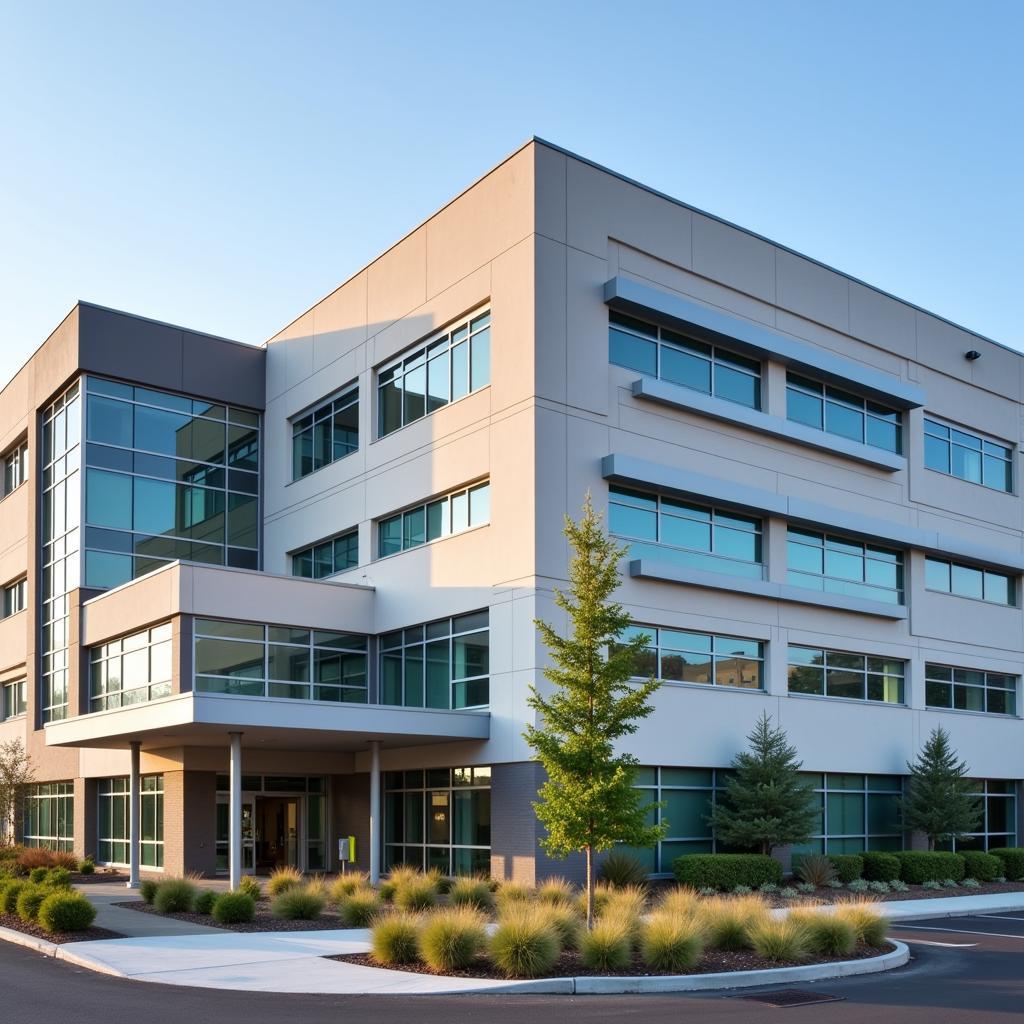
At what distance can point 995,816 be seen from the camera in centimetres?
3650

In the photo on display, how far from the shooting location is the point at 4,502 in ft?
147

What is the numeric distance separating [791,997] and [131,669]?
2243 centimetres

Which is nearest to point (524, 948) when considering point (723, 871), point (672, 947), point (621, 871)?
point (672, 947)

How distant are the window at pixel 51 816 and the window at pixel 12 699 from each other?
9.38 feet

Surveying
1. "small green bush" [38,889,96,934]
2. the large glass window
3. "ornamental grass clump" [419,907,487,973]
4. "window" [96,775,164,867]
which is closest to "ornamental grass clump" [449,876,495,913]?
"small green bush" [38,889,96,934]

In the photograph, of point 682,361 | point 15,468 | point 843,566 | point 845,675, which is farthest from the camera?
point 15,468

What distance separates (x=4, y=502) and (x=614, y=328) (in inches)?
1034

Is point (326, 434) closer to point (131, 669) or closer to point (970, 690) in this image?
point (131, 669)

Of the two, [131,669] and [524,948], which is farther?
[131,669]

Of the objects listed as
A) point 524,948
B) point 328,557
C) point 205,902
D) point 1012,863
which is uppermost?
point 328,557

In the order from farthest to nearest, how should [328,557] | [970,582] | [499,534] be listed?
[970,582], [328,557], [499,534]

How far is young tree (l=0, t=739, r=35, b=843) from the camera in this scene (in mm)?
38656

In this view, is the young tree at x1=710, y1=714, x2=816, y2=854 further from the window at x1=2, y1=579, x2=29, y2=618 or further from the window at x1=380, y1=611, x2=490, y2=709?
the window at x1=2, y1=579, x2=29, y2=618

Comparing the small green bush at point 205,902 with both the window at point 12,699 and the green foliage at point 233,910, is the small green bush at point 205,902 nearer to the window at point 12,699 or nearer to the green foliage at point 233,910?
the green foliage at point 233,910
